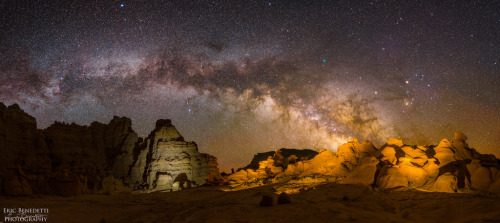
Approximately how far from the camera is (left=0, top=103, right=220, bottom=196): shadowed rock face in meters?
18.6

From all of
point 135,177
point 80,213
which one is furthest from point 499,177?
point 135,177

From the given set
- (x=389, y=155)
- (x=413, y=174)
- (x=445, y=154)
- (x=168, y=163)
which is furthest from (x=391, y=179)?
(x=168, y=163)

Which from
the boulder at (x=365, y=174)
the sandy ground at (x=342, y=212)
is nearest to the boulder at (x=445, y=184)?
the sandy ground at (x=342, y=212)

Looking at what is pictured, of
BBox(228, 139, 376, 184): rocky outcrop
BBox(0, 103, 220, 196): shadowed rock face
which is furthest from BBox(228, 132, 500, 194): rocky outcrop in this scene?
BBox(0, 103, 220, 196): shadowed rock face

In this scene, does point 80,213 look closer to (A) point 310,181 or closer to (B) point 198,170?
(A) point 310,181

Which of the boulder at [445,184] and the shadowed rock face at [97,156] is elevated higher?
the shadowed rock face at [97,156]

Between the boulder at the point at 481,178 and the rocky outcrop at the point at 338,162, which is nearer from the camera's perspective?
the boulder at the point at 481,178

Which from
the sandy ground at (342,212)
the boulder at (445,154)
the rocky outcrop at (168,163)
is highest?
the rocky outcrop at (168,163)

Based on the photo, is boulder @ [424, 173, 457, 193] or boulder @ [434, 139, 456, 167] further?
boulder @ [434, 139, 456, 167]

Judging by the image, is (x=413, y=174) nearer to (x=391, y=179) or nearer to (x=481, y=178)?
(x=391, y=179)

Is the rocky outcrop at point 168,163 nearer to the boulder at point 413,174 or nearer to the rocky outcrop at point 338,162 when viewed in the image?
the rocky outcrop at point 338,162

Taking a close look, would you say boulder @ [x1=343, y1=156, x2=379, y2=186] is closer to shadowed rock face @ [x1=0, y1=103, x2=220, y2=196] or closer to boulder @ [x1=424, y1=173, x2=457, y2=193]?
boulder @ [x1=424, y1=173, x2=457, y2=193]

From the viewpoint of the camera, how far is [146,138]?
111ft

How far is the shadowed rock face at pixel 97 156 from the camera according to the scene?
1861cm
